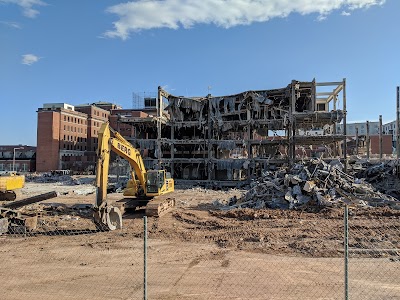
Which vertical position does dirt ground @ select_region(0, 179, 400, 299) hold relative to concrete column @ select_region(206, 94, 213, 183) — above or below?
below

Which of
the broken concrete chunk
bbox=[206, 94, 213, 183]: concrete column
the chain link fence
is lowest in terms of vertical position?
the chain link fence

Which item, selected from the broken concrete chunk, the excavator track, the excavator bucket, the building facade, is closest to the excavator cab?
the excavator track

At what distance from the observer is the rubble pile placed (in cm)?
1906

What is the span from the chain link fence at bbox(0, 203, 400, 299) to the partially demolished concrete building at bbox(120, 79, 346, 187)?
77.4 ft

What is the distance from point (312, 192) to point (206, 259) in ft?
36.2

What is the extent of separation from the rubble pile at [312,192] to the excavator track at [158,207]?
412 cm

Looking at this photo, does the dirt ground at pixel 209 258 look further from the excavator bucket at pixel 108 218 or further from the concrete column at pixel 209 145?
the concrete column at pixel 209 145

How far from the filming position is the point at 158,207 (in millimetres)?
16719

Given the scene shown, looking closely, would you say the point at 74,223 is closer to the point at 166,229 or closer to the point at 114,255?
the point at 166,229

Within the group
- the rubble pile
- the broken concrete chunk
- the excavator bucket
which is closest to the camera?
→ the excavator bucket

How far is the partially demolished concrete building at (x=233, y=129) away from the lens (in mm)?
39062

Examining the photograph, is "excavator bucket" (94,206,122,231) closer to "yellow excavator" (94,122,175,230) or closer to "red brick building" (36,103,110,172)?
"yellow excavator" (94,122,175,230)

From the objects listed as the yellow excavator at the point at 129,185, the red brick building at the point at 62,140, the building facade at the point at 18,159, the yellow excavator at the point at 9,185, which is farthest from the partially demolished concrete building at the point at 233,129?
the building facade at the point at 18,159

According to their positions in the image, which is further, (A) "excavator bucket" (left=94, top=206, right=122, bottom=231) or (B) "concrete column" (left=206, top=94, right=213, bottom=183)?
(B) "concrete column" (left=206, top=94, right=213, bottom=183)
